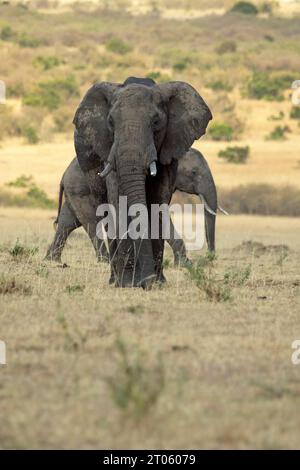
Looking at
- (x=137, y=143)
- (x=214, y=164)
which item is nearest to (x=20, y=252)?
(x=137, y=143)

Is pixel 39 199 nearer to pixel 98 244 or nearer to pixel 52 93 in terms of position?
pixel 52 93

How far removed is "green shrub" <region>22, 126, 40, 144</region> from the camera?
32.0m

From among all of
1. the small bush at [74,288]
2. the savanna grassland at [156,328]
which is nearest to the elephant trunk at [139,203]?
the savanna grassland at [156,328]

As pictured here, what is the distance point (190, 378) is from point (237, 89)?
3519cm

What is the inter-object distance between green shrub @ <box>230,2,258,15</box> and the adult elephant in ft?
184

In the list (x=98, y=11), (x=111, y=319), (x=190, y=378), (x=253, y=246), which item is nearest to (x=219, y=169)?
(x=253, y=246)

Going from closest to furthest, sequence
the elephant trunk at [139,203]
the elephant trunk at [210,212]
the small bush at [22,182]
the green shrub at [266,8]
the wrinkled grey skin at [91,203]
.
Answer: the elephant trunk at [139,203]
the wrinkled grey skin at [91,203]
the elephant trunk at [210,212]
the small bush at [22,182]
the green shrub at [266,8]

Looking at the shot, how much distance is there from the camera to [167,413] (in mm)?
5656

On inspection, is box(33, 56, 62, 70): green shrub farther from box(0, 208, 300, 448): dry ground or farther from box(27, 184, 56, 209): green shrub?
box(0, 208, 300, 448): dry ground

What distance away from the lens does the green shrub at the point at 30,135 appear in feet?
105

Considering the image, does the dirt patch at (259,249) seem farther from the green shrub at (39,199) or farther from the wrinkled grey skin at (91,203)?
the green shrub at (39,199)

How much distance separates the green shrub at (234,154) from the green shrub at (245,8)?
37.0 m

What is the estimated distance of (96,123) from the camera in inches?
446
